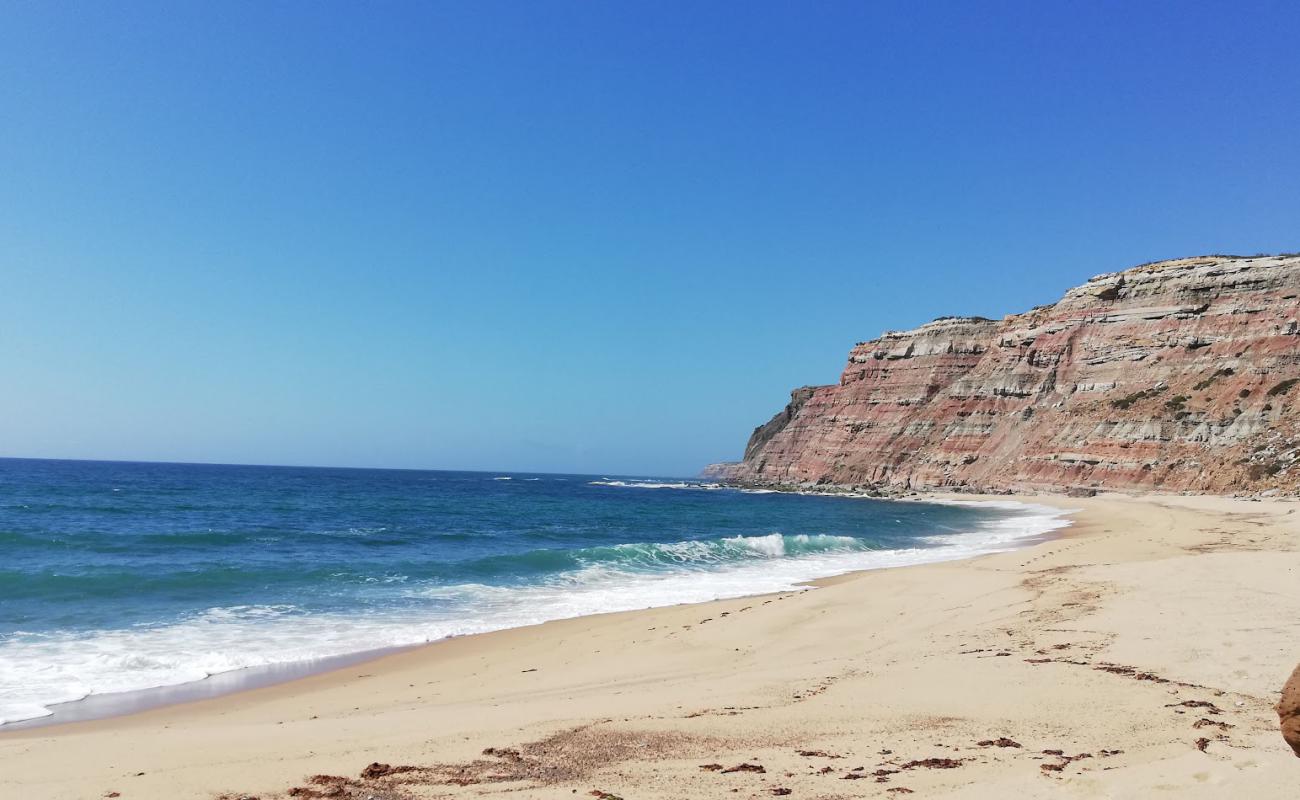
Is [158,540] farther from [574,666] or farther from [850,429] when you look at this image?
[850,429]

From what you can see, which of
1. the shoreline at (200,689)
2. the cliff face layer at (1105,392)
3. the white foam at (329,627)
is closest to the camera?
the shoreline at (200,689)

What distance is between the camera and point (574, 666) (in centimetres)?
1061

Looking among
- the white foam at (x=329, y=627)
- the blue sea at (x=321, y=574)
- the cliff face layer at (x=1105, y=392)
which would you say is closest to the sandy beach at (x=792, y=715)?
the white foam at (x=329, y=627)

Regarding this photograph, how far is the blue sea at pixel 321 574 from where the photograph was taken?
1202 centimetres

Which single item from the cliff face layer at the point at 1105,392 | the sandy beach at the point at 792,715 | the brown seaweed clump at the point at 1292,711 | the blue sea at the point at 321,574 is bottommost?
the blue sea at the point at 321,574

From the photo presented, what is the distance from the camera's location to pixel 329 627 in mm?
14039

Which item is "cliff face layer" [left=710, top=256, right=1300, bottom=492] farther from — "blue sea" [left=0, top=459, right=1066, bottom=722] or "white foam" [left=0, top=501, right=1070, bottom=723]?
"white foam" [left=0, top=501, right=1070, bottom=723]

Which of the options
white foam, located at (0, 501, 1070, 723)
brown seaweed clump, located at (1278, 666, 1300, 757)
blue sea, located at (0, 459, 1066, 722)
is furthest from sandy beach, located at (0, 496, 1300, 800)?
blue sea, located at (0, 459, 1066, 722)

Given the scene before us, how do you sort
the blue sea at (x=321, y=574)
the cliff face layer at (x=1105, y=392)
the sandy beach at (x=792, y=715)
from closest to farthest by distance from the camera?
the sandy beach at (x=792, y=715) < the blue sea at (x=321, y=574) < the cliff face layer at (x=1105, y=392)

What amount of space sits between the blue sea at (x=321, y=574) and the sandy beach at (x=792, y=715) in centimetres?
247

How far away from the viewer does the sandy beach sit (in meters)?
5.05

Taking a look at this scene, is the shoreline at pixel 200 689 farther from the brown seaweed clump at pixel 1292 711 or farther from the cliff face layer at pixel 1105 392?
the cliff face layer at pixel 1105 392

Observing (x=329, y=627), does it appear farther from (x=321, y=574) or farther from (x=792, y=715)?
(x=792, y=715)

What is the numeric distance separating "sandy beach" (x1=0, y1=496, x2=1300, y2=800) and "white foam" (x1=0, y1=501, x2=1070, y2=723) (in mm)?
1689
